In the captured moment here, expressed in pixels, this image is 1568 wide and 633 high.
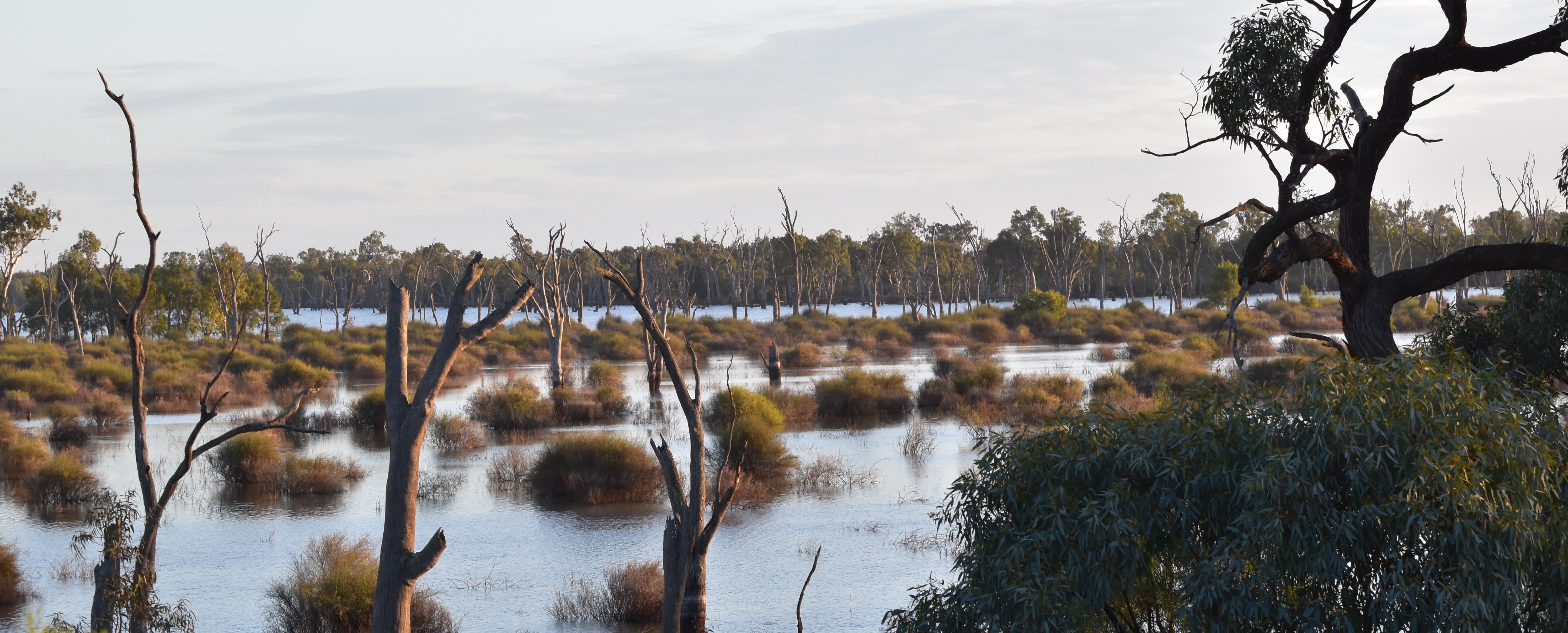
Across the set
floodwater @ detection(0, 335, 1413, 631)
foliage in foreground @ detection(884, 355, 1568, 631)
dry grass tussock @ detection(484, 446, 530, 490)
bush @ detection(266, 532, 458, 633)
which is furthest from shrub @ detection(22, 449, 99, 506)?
foliage in foreground @ detection(884, 355, 1568, 631)

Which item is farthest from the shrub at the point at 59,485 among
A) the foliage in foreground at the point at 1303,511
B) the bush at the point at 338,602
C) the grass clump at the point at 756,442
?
the foliage in foreground at the point at 1303,511

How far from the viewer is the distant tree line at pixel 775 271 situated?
55031mm

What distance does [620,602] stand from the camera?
11391 mm

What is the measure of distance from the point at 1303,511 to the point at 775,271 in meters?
62.3

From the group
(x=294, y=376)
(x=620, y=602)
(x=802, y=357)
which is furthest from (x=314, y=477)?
(x=802, y=357)

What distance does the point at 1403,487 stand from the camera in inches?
211

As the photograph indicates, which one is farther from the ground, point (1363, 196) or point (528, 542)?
point (1363, 196)

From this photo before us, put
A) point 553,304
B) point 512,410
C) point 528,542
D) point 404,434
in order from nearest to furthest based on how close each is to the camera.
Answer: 1. point 404,434
2. point 528,542
3. point 512,410
4. point 553,304

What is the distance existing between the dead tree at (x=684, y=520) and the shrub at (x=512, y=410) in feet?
49.9

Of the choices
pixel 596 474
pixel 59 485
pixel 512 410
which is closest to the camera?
pixel 59 485

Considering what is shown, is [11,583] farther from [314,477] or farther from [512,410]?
[512,410]

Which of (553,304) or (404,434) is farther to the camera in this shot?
(553,304)

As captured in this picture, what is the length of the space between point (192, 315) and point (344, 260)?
3200 inches

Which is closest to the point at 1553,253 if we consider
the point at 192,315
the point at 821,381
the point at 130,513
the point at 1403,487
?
the point at 1403,487
